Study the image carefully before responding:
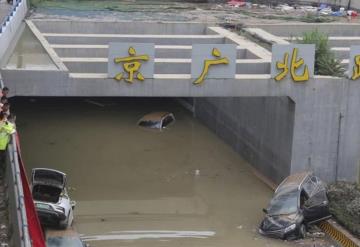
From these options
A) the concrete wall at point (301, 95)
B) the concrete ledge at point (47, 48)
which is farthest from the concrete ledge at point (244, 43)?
the concrete ledge at point (47, 48)

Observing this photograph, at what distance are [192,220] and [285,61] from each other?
18.3 feet

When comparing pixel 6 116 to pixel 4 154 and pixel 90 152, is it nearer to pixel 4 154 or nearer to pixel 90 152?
pixel 4 154

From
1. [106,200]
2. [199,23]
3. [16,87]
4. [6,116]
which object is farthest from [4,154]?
[199,23]

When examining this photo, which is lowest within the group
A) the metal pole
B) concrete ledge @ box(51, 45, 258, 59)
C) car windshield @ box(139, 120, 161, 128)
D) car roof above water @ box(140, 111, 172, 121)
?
car windshield @ box(139, 120, 161, 128)

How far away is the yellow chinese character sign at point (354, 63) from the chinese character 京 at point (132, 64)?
6331 millimetres

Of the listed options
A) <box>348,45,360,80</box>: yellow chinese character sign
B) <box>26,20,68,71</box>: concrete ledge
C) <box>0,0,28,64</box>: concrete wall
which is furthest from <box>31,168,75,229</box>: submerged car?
<box>348,45,360,80</box>: yellow chinese character sign

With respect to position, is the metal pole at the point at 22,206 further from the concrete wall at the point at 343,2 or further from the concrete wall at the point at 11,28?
the concrete wall at the point at 343,2

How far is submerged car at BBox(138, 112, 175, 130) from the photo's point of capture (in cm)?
3025

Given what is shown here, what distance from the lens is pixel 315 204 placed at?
19.1m

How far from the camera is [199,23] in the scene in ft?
108

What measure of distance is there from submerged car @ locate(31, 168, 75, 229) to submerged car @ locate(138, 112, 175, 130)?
455 inches

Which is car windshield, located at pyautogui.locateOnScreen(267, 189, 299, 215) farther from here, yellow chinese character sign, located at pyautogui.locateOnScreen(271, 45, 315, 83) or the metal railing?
the metal railing

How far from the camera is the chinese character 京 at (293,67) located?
21.0m

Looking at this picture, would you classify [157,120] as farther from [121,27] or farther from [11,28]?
[11,28]
